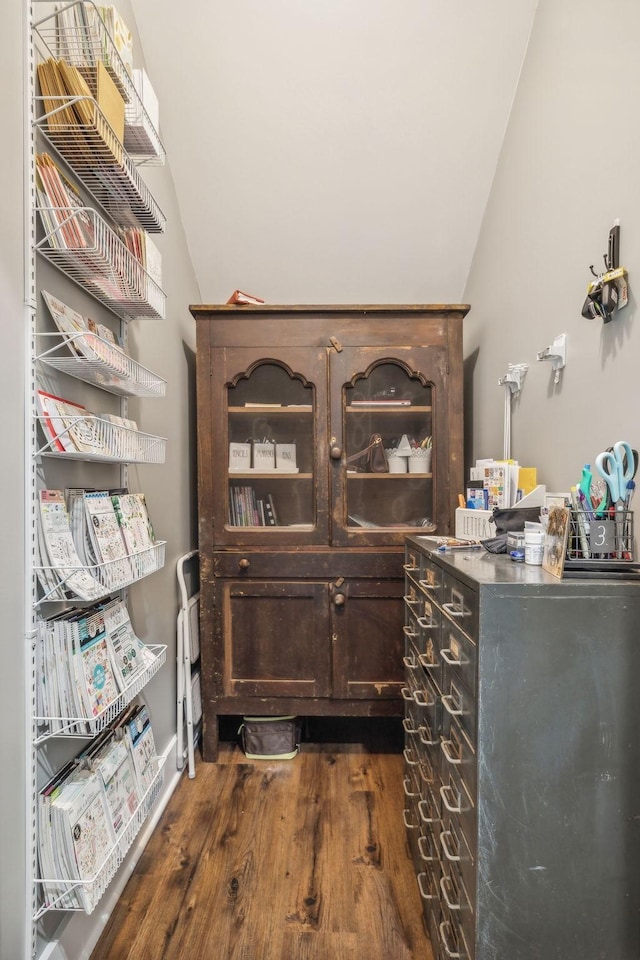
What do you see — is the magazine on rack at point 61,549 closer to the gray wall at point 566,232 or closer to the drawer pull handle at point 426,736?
the drawer pull handle at point 426,736

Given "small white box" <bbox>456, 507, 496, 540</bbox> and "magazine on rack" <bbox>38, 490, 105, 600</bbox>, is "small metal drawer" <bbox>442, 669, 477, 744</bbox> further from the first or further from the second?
"magazine on rack" <bbox>38, 490, 105, 600</bbox>

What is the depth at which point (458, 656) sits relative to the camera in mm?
999

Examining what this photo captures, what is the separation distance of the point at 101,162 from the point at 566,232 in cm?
123

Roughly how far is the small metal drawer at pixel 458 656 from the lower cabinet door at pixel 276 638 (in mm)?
1043

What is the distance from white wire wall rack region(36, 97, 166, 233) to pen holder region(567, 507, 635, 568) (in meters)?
1.30

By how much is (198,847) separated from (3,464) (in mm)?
1402

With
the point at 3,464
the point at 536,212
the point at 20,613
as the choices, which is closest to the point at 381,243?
the point at 536,212

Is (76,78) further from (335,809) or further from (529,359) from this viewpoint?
(335,809)

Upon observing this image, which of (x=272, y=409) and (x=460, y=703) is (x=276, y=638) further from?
(x=460, y=703)

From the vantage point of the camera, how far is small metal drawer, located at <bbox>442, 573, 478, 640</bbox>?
2.93 feet

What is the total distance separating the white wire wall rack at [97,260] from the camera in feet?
3.59

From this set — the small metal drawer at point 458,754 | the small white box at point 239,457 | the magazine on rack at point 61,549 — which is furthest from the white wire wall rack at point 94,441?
the small metal drawer at point 458,754

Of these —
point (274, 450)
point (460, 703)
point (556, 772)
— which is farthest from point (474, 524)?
point (274, 450)

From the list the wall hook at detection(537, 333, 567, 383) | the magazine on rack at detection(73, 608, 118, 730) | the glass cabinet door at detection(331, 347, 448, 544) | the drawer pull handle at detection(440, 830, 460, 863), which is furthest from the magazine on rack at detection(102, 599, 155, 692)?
the wall hook at detection(537, 333, 567, 383)
